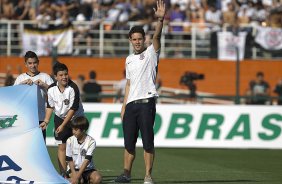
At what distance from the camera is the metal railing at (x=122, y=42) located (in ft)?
92.4

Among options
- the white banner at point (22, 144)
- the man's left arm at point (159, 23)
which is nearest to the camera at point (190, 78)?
the man's left arm at point (159, 23)

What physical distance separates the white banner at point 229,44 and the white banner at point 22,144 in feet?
48.8

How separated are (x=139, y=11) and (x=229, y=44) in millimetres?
3647

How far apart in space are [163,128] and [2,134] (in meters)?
10.8

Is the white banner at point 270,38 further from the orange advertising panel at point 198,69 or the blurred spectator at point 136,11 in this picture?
the blurred spectator at point 136,11

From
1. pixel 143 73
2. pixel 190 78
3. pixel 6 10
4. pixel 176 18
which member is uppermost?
pixel 6 10

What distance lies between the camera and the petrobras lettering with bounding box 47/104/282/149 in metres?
22.9

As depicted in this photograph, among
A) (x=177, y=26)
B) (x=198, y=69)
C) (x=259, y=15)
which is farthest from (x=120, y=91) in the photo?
(x=259, y=15)

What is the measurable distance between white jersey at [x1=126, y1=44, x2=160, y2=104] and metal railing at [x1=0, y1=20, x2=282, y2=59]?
46.8ft

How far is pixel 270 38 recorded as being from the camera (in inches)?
1110

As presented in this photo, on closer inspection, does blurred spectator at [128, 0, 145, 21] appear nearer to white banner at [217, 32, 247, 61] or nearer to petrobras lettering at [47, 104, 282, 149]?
white banner at [217, 32, 247, 61]

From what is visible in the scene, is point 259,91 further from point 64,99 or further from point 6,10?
point 64,99

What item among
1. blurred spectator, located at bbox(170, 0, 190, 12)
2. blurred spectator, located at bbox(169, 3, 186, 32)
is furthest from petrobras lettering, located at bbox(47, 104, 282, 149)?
blurred spectator, located at bbox(170, 0, 190, 12)

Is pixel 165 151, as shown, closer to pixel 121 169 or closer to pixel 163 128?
pixel 163 128
